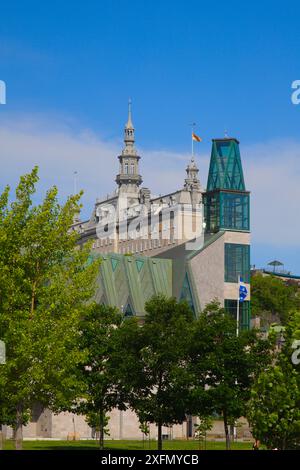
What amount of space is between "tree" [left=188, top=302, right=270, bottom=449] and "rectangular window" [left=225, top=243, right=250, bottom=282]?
50616 millimetres

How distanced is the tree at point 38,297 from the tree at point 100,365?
15.6 m

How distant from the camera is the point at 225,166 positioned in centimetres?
12438

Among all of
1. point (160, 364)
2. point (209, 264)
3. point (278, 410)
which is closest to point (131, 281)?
point (209, 264)

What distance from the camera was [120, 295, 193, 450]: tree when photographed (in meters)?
74.5

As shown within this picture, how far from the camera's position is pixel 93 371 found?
8069 centimetres

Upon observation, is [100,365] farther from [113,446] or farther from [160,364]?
[113,446]

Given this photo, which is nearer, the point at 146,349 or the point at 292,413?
the point at 292,413

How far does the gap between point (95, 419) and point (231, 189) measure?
45601 mm

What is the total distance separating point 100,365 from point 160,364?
22.7 ft

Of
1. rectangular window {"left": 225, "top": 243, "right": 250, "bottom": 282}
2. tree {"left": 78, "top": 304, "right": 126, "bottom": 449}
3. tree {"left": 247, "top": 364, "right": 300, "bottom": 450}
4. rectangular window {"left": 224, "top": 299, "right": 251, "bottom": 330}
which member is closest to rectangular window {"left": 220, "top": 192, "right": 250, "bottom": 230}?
rectangular window {"left": 225, "top": 243, "right": 250, "bottom": 282}
